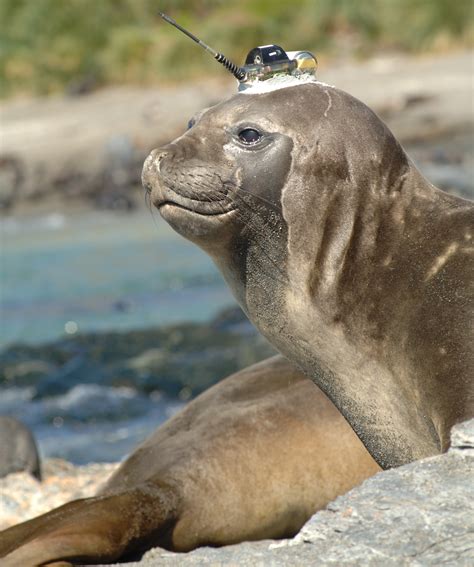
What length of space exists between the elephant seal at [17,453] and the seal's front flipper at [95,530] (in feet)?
6.88

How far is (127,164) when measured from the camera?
72.7 ft

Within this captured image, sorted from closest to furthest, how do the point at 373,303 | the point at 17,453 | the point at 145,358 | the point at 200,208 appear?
the point at 373,303 < the point at 200,208 < the point at 17,453 < the point at 145,358

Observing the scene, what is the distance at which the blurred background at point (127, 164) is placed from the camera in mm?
10695

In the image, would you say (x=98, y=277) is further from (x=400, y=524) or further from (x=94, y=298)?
(x=400, y=524)

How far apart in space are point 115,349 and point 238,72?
25.1 feet

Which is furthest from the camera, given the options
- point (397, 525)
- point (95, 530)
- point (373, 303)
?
point (95, 530)

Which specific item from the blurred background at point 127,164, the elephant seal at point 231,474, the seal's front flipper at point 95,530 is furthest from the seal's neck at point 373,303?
the elephant seal at point 231,474

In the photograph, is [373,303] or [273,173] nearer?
[373,303]

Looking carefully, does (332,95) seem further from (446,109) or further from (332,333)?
(446,109)

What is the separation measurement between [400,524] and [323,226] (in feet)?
4.14

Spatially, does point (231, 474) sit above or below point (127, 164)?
below

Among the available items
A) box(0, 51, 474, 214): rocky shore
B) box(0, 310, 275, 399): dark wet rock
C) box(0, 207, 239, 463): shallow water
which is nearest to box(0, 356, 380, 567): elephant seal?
box(0, 207, 239, 463): shallow water

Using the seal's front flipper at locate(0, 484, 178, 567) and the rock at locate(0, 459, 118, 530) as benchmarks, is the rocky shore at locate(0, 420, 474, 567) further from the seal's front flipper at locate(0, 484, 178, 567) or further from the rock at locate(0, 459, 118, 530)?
the rock at locate(0, 459, 118, 530)

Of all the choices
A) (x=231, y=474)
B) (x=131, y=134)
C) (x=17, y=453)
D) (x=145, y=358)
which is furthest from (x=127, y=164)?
(x=231, y=474)
